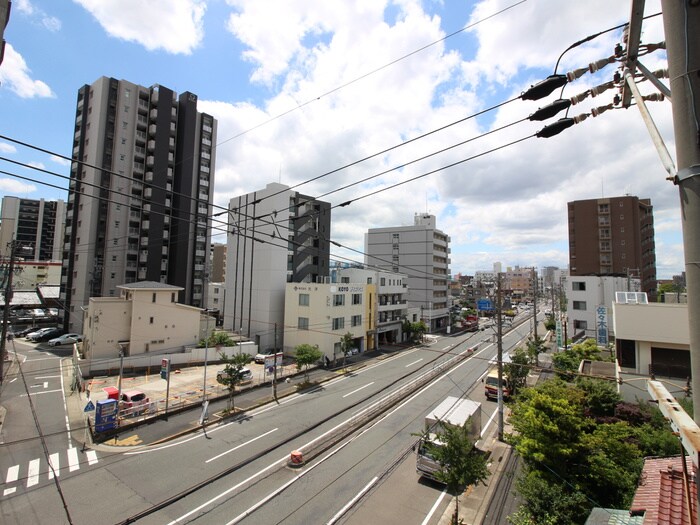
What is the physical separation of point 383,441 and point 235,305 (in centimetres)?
3561

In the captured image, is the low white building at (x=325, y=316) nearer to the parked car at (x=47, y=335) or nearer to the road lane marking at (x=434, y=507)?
the road lane marking at (x=434, y=507)

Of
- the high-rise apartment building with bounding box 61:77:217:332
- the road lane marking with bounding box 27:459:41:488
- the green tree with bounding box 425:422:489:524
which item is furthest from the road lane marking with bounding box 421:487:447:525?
the high-rise apartment building with bounding box 61:77:217:332

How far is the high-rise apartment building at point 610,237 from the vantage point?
5722cm

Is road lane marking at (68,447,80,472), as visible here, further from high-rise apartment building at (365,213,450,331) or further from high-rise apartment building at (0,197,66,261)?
high-rise apartment building at (0,197,66,261)

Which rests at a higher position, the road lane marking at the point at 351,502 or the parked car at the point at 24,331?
the parked car at the point at 24,331

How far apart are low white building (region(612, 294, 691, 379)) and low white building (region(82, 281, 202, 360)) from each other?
39220 millimetres

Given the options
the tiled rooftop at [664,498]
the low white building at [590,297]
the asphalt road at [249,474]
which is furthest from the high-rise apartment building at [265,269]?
the tiled rooftop at [664,498]

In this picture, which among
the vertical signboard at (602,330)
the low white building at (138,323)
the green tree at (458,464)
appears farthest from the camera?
the vertical signboard at (602,330)

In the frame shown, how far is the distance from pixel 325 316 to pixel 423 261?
34.0 m

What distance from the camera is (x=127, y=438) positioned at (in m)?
19.0

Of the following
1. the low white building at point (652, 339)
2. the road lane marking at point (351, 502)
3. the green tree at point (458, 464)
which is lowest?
the road lane marking at point (351, 502)

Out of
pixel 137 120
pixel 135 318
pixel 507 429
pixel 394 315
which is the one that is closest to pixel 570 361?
pixel 507 429

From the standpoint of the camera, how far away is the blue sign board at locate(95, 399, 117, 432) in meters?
18.9

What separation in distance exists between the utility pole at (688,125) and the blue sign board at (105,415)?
24.5m
